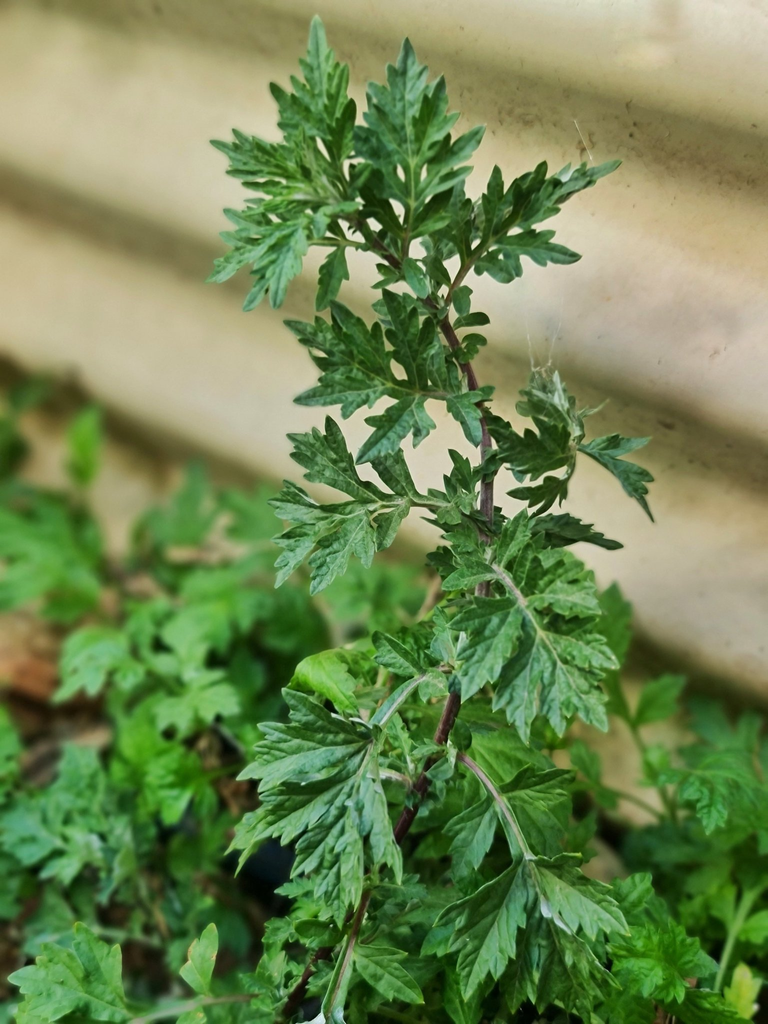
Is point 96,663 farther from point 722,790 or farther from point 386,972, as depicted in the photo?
point 722,790

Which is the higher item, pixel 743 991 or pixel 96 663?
pixel 743 991

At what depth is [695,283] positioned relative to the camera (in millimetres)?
1010

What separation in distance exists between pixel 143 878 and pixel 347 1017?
18.6 inches

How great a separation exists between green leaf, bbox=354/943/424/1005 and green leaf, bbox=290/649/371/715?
22 centimetres

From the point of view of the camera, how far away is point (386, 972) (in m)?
0.81

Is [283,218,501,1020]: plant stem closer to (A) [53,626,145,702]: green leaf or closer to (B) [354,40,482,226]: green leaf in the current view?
(B) [354,40,482,226]: green leaf

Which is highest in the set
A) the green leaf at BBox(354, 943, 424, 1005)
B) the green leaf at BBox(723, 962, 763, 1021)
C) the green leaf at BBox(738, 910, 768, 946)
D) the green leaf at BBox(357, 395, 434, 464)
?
the green leaf at BBox(357, 395, 434, 464)

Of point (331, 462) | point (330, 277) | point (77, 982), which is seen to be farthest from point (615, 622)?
point (77, 982)

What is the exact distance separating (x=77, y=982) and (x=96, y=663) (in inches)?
19.9

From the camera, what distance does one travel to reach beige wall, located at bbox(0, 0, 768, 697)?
3.13 ft

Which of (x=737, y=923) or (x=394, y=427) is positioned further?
(x=737, y=923)

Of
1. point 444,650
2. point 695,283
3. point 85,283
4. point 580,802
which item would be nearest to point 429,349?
point 444,650

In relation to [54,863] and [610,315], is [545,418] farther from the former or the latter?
[54,863]

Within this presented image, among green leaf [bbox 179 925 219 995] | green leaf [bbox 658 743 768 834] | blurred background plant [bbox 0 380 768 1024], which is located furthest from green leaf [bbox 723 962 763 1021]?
green leaf [bbox 179 925 219 995]
